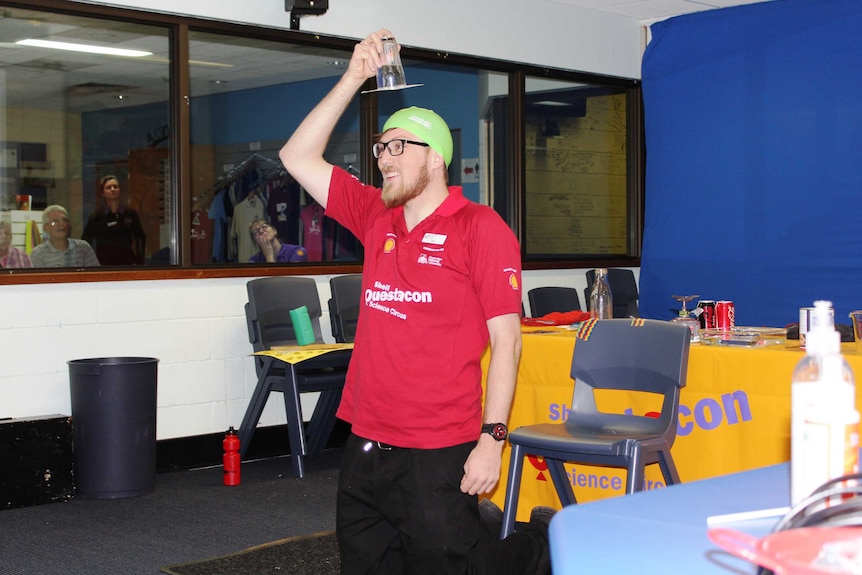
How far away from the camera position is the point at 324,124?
2.88 metres

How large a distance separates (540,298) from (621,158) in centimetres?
226

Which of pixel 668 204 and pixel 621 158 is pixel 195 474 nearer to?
pixel 668 204

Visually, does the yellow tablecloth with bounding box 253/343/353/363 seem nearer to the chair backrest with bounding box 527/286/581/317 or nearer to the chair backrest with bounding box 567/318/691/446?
the chair backrest with bounding box 527/286/581/317

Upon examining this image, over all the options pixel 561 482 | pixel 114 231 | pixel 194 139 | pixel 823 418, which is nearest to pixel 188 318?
pixel 114 231

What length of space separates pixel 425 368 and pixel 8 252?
10.8ft

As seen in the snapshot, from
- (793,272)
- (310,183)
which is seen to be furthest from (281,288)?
(310,183)

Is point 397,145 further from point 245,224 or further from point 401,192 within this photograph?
point 245,224

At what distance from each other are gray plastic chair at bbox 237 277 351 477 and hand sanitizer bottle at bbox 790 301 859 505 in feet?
14.3

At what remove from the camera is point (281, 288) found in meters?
6.00

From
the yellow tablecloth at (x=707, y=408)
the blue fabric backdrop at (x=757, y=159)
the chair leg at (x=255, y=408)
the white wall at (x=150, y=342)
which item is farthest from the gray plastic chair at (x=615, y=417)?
the white wall at (x=150, y=342)

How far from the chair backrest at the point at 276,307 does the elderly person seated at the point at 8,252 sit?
1.14 meters

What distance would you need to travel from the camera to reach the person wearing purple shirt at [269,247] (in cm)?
636

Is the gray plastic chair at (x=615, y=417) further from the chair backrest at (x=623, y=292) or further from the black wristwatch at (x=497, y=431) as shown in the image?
the chair backrest at (x=623, y=292)

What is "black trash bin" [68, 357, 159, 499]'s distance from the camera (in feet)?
16.7
